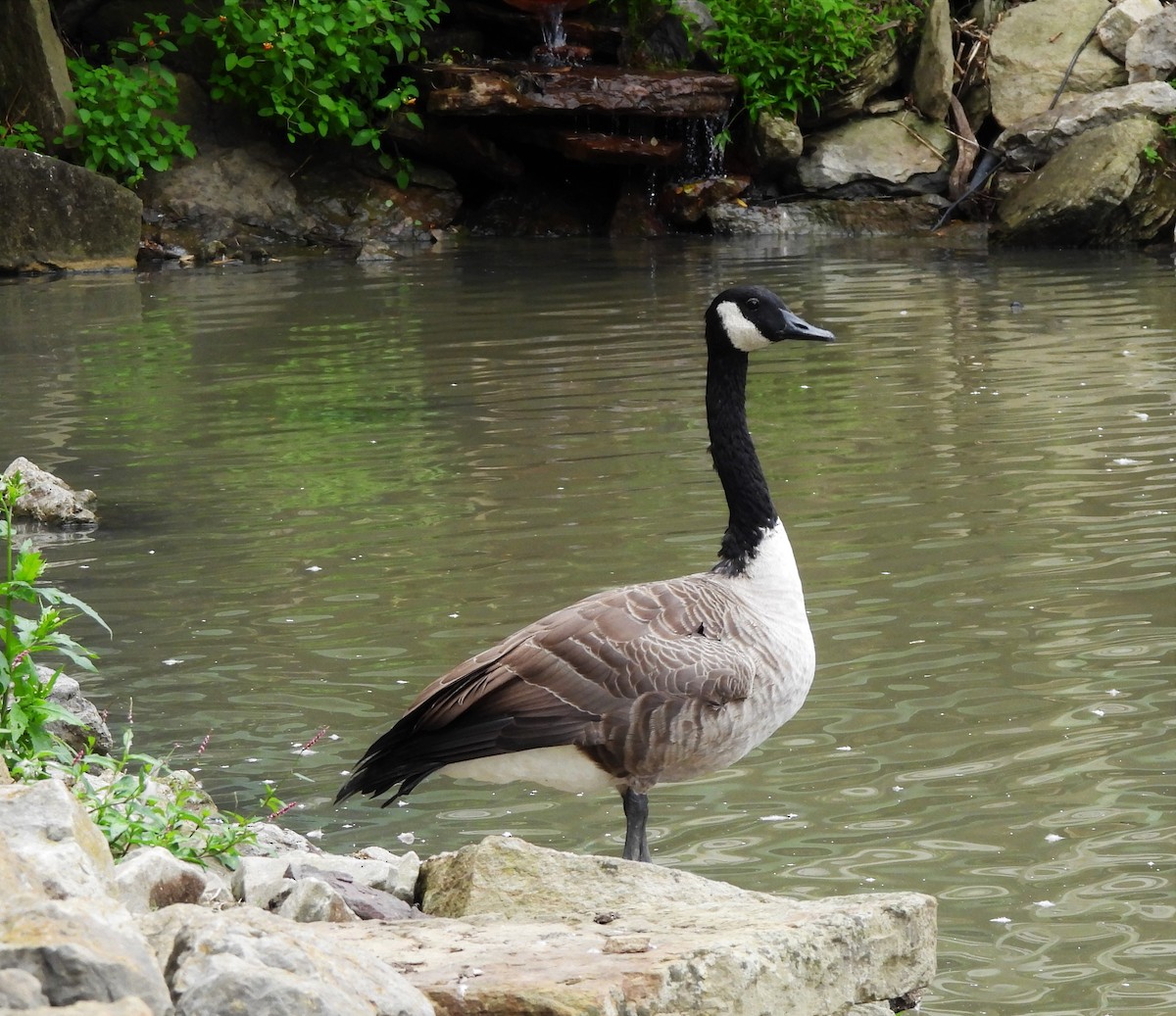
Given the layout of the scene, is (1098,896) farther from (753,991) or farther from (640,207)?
(640,207)

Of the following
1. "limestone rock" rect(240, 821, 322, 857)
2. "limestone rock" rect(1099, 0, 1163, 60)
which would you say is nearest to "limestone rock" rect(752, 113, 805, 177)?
"limestone rock" rect(1099, 0, 1163, 60)

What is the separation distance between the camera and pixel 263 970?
275cm

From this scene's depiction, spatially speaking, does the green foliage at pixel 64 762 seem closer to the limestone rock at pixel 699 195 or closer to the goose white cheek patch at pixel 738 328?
the goose white cheek patch at pixel 738 328

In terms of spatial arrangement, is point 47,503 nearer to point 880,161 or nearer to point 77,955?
point 77,955

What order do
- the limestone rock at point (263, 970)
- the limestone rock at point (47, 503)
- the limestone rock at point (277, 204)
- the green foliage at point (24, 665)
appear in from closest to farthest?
1. the limestone rock at point (263, 970)
2. the green foliage at point (24, 665)
3. the limestone rock at point (47, 503)
4. the limestone rock at point (277, 204)

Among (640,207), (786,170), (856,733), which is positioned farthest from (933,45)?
(856,733)

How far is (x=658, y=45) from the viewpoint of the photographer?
23.2 m

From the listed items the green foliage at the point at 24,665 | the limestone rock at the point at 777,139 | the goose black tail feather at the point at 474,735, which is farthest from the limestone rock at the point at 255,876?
the limestone rock at the point at 777,139

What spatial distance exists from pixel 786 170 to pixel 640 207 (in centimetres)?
210

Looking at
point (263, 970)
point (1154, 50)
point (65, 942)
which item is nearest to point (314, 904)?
point (263, 970)

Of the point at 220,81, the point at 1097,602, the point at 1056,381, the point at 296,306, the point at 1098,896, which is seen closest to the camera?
the point at 1098,896

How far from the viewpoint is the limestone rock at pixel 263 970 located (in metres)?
2.71

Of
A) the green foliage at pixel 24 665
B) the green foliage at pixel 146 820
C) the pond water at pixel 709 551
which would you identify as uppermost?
the green foliage at pixel 24 665

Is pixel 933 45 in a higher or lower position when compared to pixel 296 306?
higher
